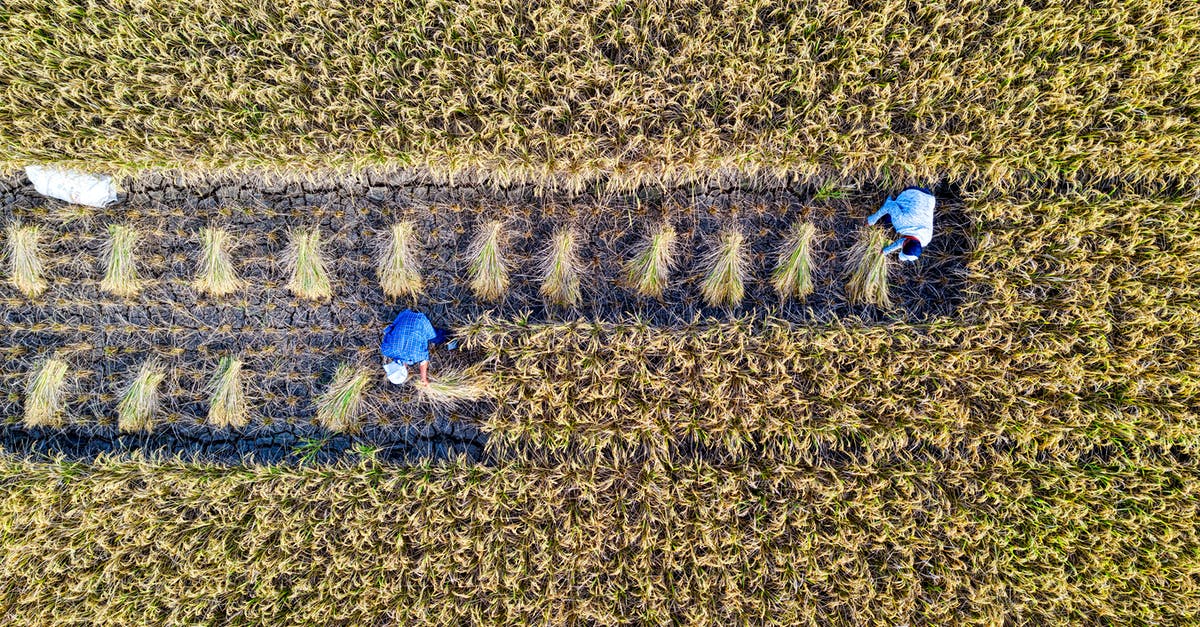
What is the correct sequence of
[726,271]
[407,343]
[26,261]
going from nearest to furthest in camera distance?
[407,343]
[726,271]
[26,261]

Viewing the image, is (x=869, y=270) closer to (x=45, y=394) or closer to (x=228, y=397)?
(x=228, y=397)

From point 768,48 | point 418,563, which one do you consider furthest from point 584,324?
point 768,48

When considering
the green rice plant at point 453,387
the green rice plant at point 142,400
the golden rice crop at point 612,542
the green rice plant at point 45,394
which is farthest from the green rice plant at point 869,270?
the green rice plant at point 45,394

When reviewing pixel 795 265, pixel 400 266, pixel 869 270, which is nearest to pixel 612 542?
pixel 795 265

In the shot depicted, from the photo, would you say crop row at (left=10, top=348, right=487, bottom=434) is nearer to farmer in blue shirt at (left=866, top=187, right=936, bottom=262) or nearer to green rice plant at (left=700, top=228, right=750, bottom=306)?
green rice plant at (left=700, top=228, right=750, bottom=306)

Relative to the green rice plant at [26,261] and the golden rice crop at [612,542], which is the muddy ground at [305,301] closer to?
the green rice plant at [26,261]
